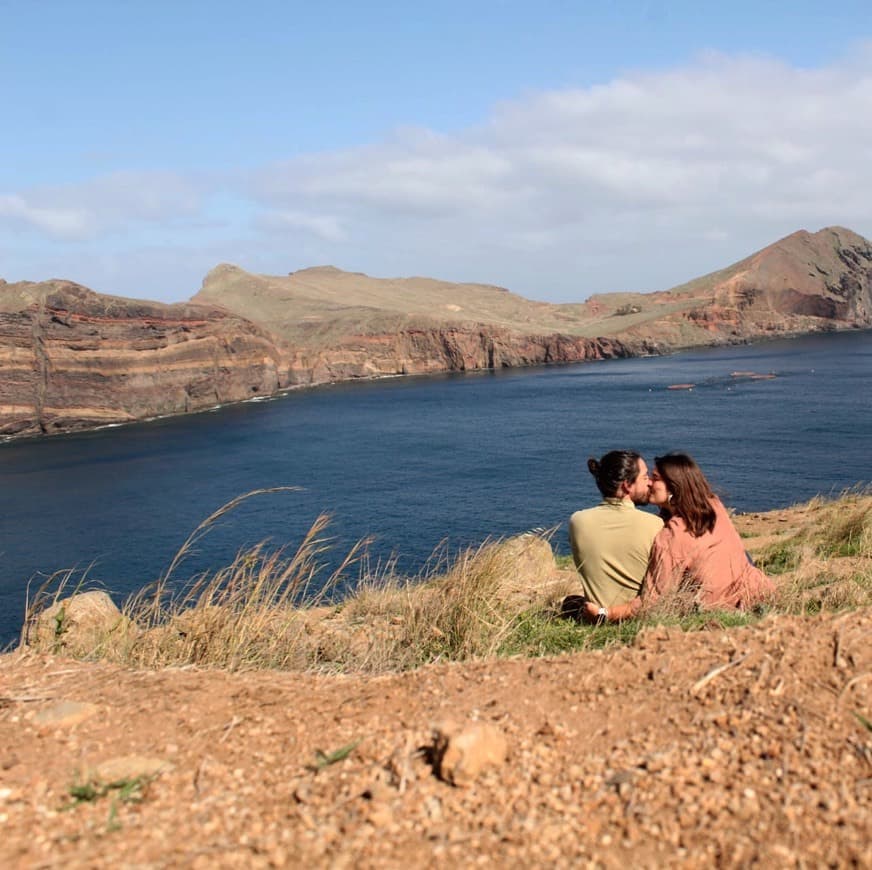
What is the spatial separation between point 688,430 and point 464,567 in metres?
Answer: 39.5

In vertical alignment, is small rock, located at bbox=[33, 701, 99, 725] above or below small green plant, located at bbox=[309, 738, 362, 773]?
above

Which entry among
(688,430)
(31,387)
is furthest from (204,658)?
(31,387)

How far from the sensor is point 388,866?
241cm

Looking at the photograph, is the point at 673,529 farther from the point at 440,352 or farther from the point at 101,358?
the point at 440,352

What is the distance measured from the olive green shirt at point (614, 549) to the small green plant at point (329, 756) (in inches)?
104

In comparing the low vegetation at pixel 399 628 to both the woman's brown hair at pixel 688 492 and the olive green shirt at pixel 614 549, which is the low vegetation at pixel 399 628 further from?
the woman's brown hair at pixel 688 492

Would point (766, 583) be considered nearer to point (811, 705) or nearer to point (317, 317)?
point (811, 705)

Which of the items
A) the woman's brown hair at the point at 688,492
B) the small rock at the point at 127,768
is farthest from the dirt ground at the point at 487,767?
the woman's brown hair at the point at 688,492

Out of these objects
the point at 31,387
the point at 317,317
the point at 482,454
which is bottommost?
the point at 482,454

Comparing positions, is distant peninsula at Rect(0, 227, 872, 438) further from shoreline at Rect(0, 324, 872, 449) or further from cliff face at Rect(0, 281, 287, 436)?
shoreline at Rect(0, 324, 872, 449)

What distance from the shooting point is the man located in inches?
211

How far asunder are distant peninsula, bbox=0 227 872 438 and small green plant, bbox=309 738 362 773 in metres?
61.1

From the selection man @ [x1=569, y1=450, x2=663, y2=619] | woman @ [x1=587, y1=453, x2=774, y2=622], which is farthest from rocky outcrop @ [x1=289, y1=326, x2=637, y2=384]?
woman @ [x1=587, y1=453, x2=774, y2=622]

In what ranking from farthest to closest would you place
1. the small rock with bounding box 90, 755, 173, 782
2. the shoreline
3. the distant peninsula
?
the distant peninsula → the shoreline → the small rock with bounding box 90, 755, 173, 782
